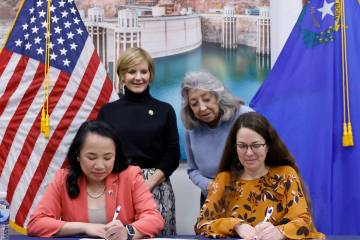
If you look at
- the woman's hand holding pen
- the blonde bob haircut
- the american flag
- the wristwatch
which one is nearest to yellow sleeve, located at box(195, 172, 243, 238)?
the wristwatch

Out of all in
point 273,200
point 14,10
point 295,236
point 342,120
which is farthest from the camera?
point 14,10

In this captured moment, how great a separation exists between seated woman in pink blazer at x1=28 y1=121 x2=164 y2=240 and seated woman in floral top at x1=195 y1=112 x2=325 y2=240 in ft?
0.78

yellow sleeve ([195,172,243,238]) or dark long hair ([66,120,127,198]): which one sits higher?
dark long hair ([66,120,127,198])

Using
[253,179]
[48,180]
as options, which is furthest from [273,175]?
[48,180]

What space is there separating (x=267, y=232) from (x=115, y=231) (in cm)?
52

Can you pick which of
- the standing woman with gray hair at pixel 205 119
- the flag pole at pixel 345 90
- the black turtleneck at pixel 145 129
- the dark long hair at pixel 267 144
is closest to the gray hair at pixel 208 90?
the standing woman with gray hair at pixel 205 119

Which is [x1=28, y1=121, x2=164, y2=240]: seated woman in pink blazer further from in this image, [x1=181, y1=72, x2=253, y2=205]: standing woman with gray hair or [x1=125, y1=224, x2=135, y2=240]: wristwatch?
[x1=181, y1=72, x2=253, y2=205]: standing woman with gray hair

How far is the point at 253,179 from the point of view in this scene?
2.16 m

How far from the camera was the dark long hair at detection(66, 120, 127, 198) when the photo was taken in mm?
2131

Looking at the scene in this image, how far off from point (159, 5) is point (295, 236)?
1.97 meters

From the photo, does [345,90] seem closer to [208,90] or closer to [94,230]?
[208,90]

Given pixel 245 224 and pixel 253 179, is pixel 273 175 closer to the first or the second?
pixel 253 179

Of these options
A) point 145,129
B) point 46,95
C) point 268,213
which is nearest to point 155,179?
point 145,129

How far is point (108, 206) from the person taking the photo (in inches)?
84.1
